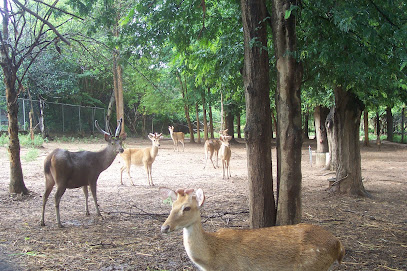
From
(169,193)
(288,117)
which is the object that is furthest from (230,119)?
(169,193)

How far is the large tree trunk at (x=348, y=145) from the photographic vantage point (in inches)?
332

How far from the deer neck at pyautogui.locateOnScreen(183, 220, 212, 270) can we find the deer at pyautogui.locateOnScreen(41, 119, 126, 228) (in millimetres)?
3532

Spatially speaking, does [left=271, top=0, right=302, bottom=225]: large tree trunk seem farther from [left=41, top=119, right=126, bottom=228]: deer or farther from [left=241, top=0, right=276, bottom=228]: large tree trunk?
[left=41, top=119, right=126, bottom=228]: deer

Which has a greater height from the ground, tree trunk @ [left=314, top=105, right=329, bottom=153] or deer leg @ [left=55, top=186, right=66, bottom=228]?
tree trunk @ [left=314, top=105, right=329, bottom=153]

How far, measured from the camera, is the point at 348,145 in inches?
334

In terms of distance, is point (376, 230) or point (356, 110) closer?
point (376, 230)

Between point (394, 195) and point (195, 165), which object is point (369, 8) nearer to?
point (394, 195)

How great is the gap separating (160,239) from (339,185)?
497 cm

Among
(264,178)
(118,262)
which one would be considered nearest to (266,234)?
(264,178)

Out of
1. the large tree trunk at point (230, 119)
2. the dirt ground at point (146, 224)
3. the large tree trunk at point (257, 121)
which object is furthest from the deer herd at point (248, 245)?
the large tree trunk at point (230, 119)

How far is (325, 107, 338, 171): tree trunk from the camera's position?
10.9 metres

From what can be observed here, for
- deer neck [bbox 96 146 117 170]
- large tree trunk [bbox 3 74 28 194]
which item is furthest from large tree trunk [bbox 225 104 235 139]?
deer neck [bbox 96 146 117 170]

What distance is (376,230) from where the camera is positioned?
5762 millimetres

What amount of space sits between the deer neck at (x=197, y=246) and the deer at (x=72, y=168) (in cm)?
353
